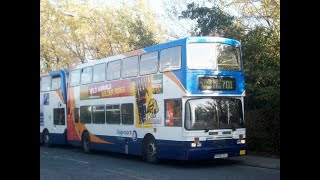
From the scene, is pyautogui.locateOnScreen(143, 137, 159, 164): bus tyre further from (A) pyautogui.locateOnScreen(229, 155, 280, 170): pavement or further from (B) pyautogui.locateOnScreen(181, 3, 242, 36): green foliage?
(B) pyautogui.locateOnScreen(181, 3, 242, 36): green foliage

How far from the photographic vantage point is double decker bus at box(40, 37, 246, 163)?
13.0 meters

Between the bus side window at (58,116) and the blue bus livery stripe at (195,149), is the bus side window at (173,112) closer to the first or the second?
the blue bus livery stripe at (195,149)

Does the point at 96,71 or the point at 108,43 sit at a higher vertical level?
the point at 108,43

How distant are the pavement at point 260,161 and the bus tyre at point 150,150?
9.42 ft

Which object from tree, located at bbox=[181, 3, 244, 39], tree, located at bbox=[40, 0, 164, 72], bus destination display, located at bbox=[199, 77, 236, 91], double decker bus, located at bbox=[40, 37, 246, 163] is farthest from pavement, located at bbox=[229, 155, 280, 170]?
tree, located at bbox=[40, 0, 164, 72]

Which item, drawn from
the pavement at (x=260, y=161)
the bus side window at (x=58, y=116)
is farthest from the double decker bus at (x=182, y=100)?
the bus side window at (x=58, y=116)

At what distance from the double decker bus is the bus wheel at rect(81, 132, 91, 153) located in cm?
286

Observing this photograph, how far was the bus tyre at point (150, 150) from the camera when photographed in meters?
14.3

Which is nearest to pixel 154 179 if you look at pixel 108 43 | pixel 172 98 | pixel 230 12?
pixel 172 98

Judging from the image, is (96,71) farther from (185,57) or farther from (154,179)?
(154,179)

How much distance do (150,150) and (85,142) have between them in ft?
18.7
